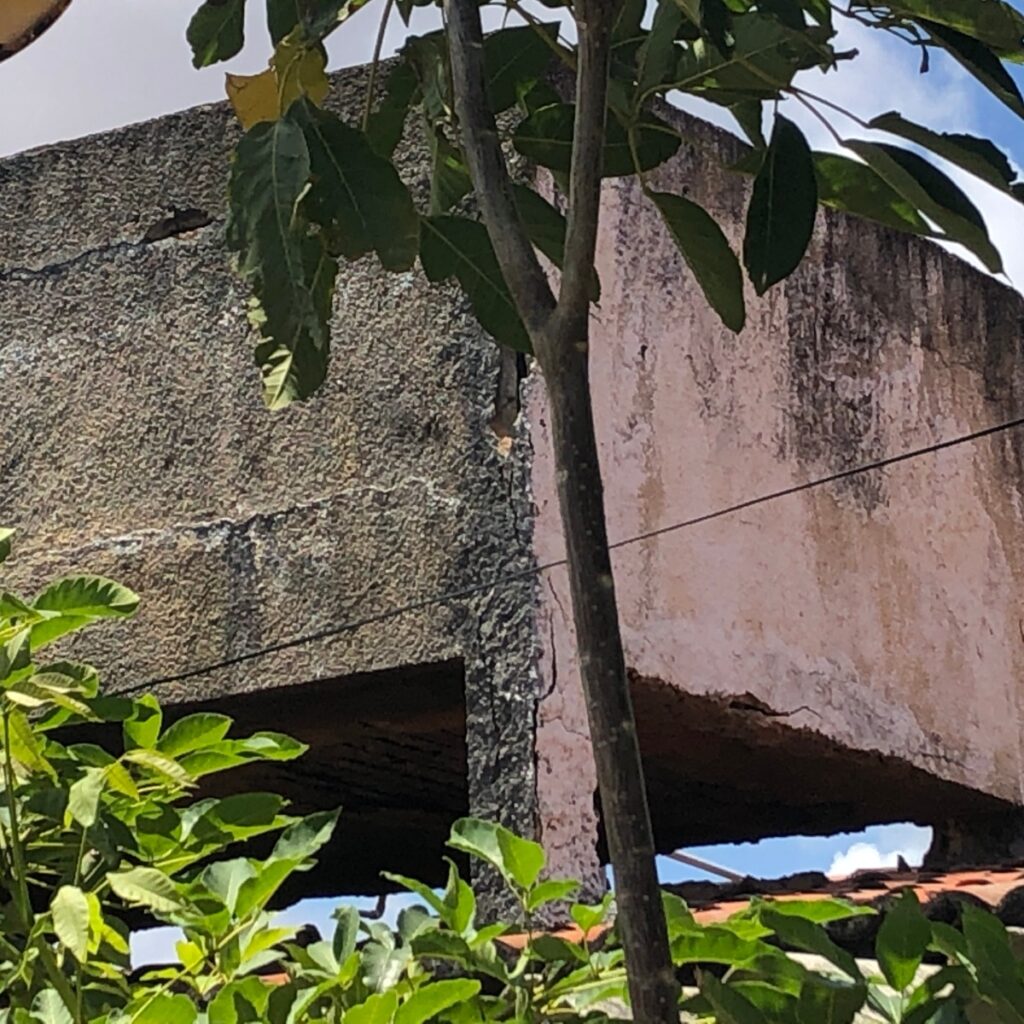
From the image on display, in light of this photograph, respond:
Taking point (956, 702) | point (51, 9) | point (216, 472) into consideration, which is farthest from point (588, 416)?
point (956, 702)

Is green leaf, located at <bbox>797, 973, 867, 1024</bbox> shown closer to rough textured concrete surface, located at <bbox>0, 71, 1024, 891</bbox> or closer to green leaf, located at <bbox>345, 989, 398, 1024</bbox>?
green leaf, located at <bbox>345, 989, 398, 1024</bbox>

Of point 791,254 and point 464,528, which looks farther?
point 464,528

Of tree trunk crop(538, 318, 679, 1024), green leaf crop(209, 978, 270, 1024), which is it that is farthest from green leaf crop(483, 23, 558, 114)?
green leaf crop(209, 978, 270, 1024)

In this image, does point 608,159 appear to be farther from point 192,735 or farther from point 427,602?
point 427,602

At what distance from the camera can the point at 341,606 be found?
3875mm

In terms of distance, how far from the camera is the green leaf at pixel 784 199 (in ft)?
4.81

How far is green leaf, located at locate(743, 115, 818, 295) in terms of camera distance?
57.7 inches

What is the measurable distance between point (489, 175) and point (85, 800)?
29.0 inches

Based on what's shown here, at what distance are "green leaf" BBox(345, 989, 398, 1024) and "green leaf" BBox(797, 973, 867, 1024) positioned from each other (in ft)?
1.30

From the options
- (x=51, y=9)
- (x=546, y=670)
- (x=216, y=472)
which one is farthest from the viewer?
(x=216, y=472)

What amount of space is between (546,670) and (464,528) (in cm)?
37

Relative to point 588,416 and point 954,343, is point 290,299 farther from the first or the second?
point 954,343

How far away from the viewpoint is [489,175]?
4.24ft

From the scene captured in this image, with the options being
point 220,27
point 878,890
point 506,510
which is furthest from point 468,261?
point 878,890
